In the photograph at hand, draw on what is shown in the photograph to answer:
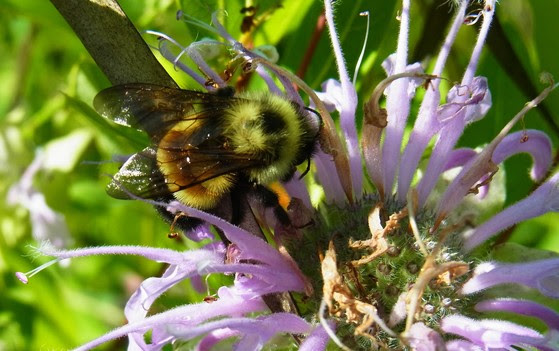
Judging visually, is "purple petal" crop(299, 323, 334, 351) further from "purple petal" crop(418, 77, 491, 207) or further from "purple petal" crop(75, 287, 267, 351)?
"purple petal" crop(418, 77, 491, 207)

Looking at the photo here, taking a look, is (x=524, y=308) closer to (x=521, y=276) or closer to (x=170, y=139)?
(x=521, y=276)

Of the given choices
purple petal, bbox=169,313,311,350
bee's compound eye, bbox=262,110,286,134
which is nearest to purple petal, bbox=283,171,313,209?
bee's compound eye, bbox=262,110,286,134

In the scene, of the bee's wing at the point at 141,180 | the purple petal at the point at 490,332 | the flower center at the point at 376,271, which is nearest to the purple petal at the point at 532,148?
the flower center at the point at 376,271

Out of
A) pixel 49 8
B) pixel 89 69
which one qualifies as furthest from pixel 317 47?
pixel 49 8

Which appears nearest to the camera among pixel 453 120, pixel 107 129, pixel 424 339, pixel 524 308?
pixel 424 339

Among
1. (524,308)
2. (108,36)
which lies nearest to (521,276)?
(524,308)
